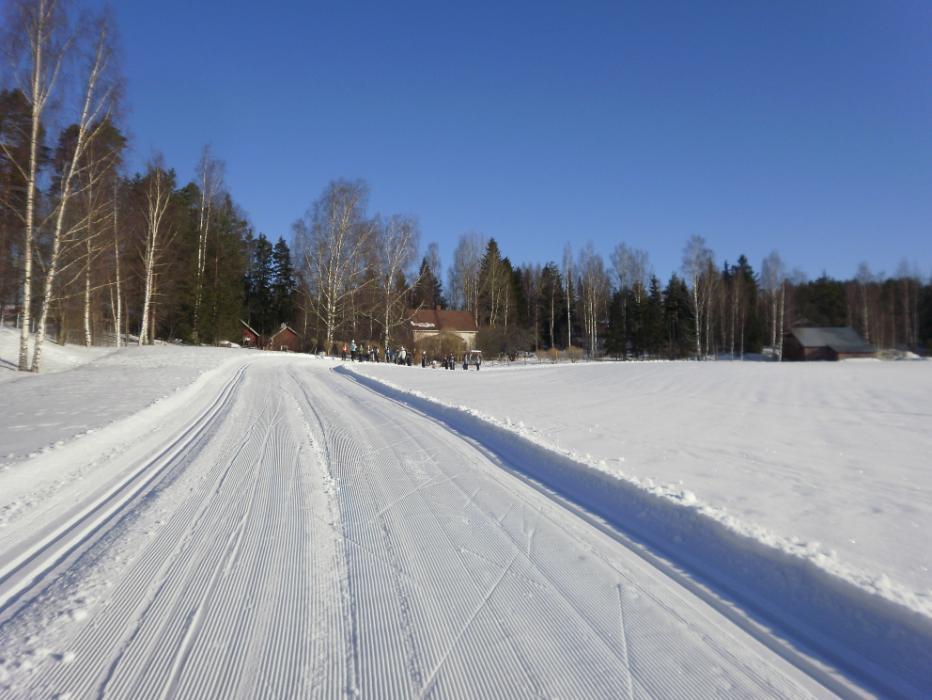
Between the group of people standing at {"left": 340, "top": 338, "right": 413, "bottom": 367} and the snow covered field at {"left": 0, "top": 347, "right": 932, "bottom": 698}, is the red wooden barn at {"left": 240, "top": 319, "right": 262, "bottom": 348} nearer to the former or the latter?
the group of people standing at {"left": 340, "top": 338, "right": 413, "bottom": 367}

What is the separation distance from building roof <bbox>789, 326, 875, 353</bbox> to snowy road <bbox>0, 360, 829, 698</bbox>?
57.5 metres

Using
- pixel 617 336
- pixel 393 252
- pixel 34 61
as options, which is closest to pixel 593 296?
pixel 617 336

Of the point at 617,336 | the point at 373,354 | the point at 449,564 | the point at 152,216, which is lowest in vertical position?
the point at 449,564

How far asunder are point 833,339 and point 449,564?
6053 cm

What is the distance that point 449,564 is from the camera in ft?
11.8

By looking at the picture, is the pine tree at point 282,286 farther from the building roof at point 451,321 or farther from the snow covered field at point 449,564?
the snow covered field at point 449,564

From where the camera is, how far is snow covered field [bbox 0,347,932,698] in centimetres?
248

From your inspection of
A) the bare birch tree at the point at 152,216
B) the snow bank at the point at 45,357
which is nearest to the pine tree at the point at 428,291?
the bare birch tree at the point at 152,216

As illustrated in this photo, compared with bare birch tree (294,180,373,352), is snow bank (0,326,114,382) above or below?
below

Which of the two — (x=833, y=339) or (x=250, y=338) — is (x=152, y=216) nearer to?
(x=250, y=338)

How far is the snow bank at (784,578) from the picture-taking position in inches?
104

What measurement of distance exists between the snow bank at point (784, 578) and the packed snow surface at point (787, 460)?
0.04 meters

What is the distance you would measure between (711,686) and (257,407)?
1084cm

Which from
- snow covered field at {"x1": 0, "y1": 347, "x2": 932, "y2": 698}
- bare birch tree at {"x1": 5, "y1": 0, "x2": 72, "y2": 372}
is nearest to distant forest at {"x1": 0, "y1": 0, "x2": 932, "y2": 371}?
bare birch tree at {"x1": 5, "y1": 0, "x2": 72, "y2": 372}
